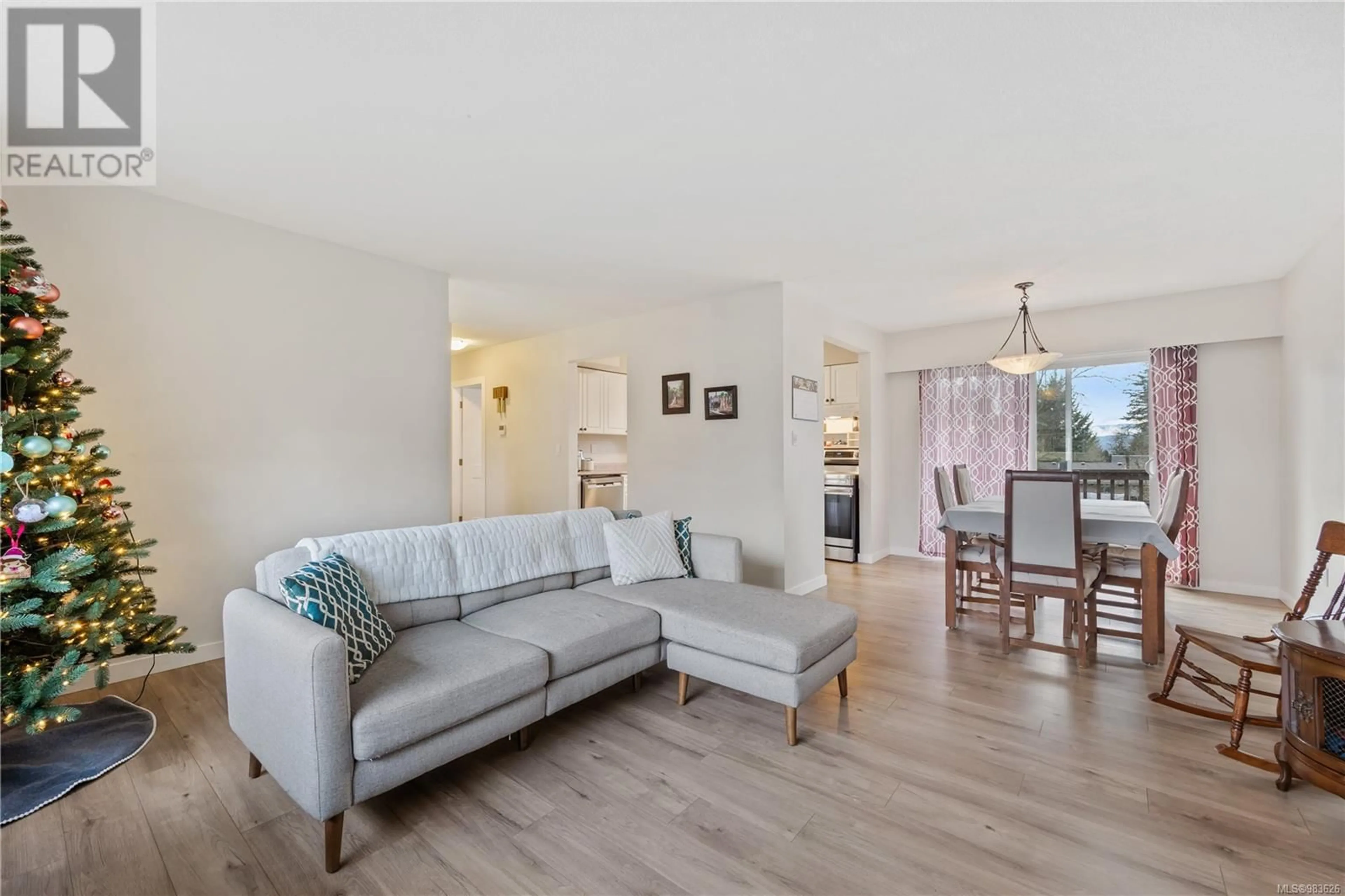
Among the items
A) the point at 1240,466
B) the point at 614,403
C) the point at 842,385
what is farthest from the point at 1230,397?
the point at 614,403

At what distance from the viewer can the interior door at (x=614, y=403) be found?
6.70m

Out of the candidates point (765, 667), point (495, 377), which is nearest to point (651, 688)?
point (765, 667)

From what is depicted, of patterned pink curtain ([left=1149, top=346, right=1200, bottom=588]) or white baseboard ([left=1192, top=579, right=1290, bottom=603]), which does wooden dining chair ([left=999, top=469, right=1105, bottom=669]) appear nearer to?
patterned pink curtain ([left=1149, top=346, right=1200, bottom=588])

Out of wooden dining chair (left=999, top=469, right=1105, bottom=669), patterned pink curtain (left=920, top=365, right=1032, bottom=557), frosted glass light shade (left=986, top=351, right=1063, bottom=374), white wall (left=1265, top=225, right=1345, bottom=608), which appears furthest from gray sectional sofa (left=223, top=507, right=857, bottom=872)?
patterned pink curtain (left=920, top=365, right=1032, bottom=557)

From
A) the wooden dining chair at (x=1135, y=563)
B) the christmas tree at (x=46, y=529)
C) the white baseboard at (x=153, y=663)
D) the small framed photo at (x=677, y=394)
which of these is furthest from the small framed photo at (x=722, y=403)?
the christmas tree at (x=46, y=529)

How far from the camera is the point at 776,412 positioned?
170 inches

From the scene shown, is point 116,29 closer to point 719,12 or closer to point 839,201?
point 719,12

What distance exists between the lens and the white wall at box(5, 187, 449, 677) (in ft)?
8.90

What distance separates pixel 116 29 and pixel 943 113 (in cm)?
281

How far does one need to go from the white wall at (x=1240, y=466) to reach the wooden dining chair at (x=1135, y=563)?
144 centimetres

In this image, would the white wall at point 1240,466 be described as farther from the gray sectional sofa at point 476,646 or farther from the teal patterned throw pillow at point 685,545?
the teal patterned throw pillow at point 685,545

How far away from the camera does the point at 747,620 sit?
7.95ft

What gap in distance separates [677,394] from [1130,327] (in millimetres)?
3960

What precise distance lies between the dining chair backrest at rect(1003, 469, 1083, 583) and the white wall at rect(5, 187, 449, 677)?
383 centimetres
